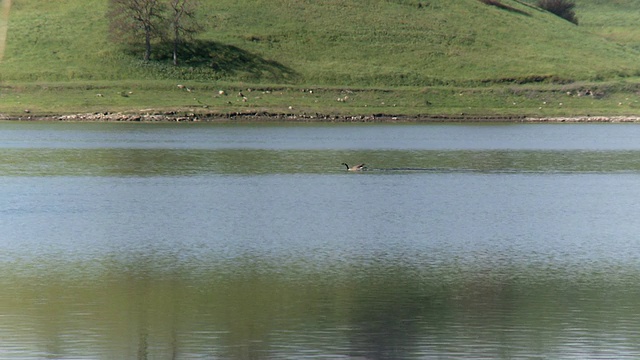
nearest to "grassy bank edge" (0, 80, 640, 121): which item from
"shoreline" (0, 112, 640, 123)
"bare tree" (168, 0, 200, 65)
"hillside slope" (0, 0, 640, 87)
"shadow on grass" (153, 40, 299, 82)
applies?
"shoreline" (0, 112, 640, 123)

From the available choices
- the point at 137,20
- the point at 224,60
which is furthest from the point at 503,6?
the point at 137,20

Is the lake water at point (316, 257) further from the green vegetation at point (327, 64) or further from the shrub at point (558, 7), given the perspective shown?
the shrub at point (558, 7)

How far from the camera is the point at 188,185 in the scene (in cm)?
4853

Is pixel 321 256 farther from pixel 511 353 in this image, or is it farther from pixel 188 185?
pixel 188 185

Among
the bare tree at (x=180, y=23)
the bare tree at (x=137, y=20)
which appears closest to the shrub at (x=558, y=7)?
the bare tree at (x=180, y=23)

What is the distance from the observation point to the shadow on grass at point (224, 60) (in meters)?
104

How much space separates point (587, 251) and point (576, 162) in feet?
101

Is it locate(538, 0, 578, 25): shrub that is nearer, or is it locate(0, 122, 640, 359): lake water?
locate(0, 122, 640, 359): lake water

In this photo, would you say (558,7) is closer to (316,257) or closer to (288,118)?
(288,118)

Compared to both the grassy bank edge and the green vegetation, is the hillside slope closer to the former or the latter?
the green vegetation

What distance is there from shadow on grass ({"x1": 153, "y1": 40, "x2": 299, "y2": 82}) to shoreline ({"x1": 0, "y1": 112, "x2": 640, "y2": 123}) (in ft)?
38.2

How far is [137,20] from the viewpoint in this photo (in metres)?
107

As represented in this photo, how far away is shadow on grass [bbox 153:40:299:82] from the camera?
10356 cm

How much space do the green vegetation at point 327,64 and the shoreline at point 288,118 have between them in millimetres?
1011
